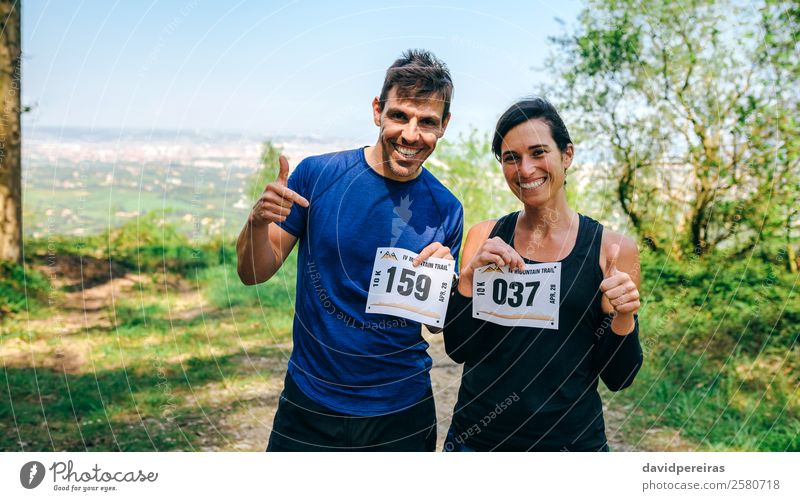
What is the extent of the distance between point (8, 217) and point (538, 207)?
4.41 meters

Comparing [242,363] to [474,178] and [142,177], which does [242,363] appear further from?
[474,178]

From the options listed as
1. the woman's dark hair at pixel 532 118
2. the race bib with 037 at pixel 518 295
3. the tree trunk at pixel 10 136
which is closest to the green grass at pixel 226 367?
the tree trunk at pixel 10 136

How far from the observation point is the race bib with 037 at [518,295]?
7.14 ft

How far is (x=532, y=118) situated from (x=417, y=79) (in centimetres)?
45

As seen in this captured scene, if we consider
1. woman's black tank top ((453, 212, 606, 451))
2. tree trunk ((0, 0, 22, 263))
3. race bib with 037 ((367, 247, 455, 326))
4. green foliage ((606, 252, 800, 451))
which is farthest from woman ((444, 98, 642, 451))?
tree trunk ((0, 0, 22, 263))

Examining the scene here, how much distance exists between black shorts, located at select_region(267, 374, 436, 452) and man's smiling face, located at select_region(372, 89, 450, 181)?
825mm

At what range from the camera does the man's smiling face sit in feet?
7.75

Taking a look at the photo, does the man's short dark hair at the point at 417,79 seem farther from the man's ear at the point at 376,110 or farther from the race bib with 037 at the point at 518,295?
the race bib with 037 at the point at 518,295

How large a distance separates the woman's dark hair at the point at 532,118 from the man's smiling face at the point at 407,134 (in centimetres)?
24
